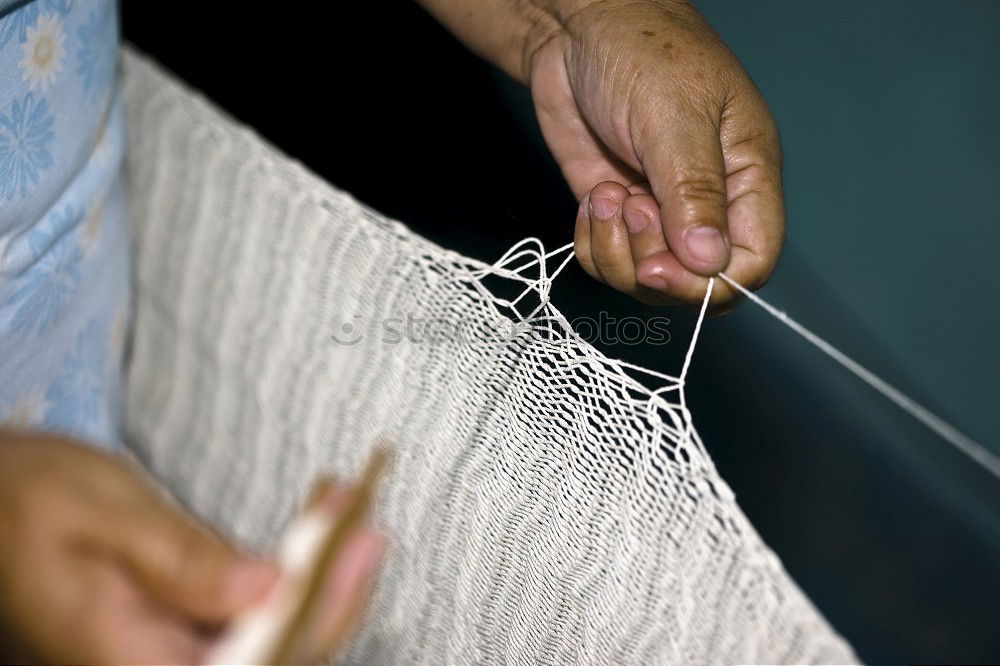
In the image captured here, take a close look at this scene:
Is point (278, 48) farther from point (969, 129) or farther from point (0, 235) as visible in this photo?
point (969, 129)

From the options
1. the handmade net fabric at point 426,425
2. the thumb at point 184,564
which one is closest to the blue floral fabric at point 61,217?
the handmade net fabric at point 426,425

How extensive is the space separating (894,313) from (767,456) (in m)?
0.11

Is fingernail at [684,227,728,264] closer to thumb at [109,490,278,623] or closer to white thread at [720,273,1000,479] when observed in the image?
white thread at [720,273,1000,479]

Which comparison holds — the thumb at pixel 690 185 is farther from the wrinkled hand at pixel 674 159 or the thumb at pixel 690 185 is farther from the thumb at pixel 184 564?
the thumb at pixel 184 564

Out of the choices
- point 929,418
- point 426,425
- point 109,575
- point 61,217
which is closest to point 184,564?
point 109,575

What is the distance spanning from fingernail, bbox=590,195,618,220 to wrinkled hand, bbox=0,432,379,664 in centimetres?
18

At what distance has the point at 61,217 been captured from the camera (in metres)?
0.58

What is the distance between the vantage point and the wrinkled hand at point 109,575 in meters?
0.43

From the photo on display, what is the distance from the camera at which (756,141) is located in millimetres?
423

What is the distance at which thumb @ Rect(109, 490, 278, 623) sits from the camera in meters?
0.43

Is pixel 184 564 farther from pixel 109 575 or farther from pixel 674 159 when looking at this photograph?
pixel 674 159

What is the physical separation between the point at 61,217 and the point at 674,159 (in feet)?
1.26

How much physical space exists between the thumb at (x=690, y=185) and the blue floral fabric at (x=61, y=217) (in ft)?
1.12

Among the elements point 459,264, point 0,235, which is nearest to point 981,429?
point 459,264
